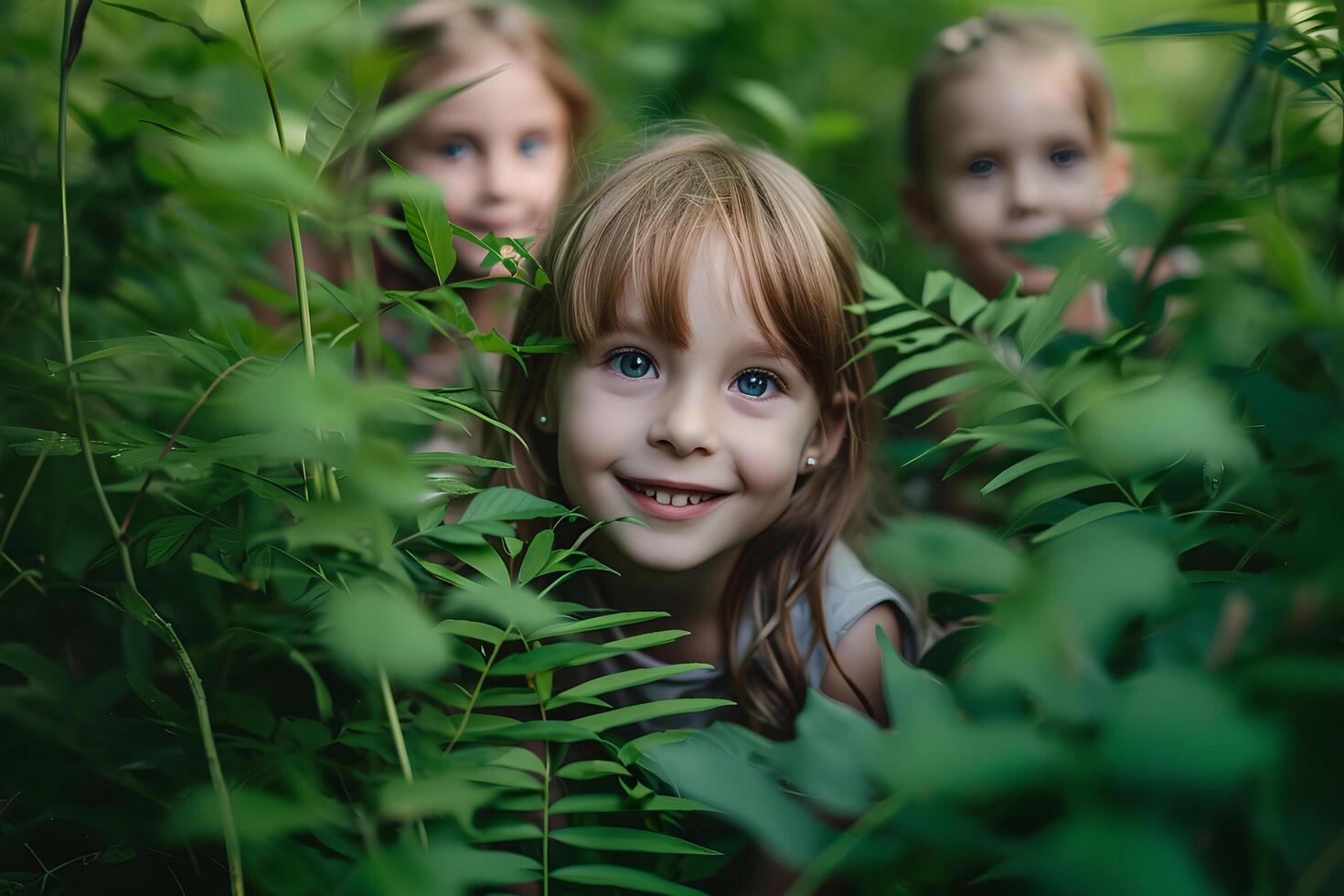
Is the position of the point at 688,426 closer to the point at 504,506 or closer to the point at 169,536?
the point at 504,506

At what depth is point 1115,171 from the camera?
1.91m

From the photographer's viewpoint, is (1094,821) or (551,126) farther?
(551,126)

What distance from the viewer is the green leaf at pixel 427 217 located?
0.70 meters

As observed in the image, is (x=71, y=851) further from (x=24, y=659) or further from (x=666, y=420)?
(x=666, y=420)

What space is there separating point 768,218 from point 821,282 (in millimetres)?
95

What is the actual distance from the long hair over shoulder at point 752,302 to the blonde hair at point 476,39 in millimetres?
843

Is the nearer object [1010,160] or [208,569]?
[208,569]

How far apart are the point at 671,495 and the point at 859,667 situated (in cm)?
32

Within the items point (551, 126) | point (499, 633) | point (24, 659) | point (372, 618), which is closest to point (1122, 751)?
point (372, 618)

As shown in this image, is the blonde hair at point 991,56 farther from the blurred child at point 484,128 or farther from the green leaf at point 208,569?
the green leaf at point 208,569

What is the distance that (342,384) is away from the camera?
49 centimetres

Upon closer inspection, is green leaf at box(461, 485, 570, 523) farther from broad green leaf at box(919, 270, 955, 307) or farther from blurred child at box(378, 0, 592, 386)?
blurred child at box(378, 0, 592, 386)

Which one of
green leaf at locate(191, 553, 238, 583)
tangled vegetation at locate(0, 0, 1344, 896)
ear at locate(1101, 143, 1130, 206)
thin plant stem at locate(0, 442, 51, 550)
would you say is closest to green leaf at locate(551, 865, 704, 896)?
tangled vegetation at locate(0, 0, 1344, 896)

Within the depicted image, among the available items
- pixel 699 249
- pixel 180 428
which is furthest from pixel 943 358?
pixel 180 428
